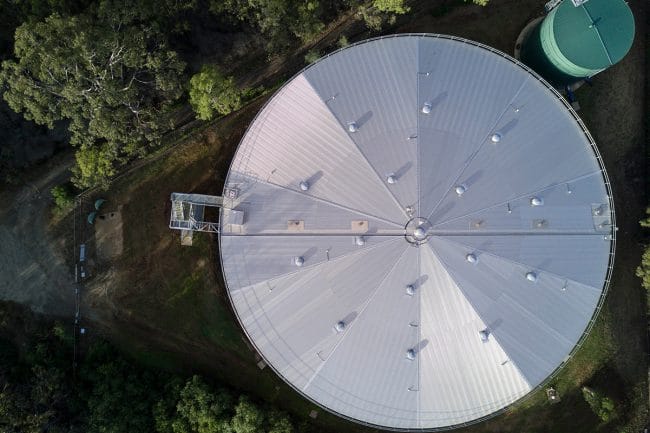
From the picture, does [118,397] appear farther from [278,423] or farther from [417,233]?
[417,233]

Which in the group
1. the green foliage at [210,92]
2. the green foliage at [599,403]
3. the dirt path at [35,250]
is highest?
the green foliage at [210,92]

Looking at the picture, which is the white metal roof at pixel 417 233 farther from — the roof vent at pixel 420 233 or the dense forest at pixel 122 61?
the dense forest at pixel 122 61

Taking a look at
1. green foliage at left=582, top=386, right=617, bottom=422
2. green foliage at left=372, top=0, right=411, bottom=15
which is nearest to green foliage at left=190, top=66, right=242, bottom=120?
green foliage at left=372, top=0, right=411, bottom=15

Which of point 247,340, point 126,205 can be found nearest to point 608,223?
point 247,340

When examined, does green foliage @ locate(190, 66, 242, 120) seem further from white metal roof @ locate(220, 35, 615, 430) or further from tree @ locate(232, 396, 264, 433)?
tree @ locate(232, 396, 264, 433)

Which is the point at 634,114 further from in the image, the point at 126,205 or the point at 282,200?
the point at 126,205

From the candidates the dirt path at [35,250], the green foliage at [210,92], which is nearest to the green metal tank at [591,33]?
the green foliage at [210,92]
